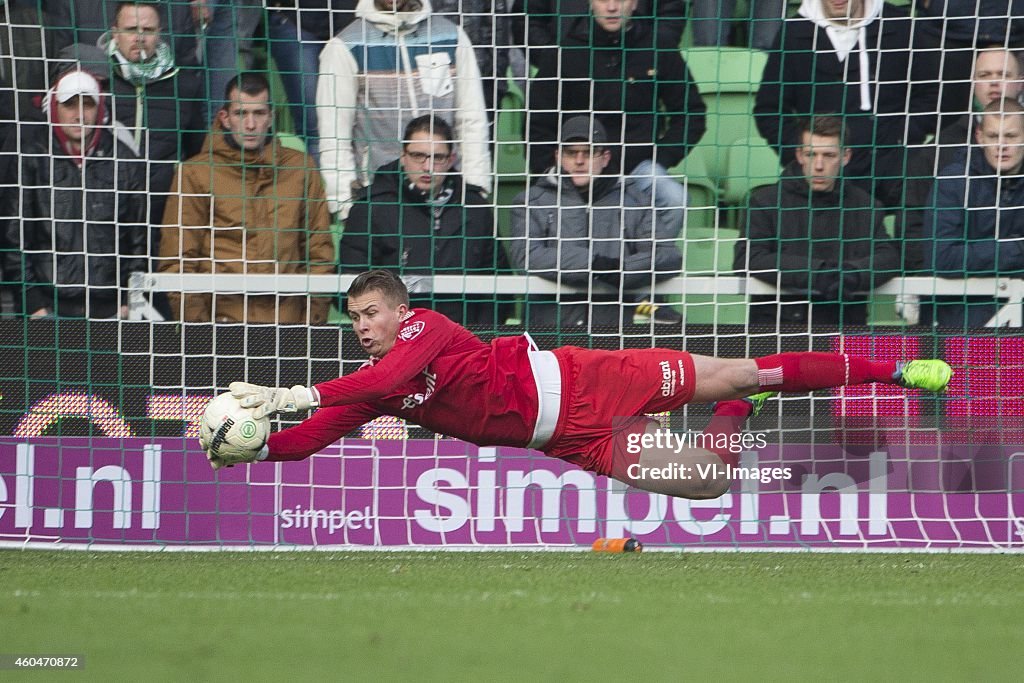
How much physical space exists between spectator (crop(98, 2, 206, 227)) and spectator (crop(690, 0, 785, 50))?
10.6ft

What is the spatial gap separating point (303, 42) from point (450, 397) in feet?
10.3

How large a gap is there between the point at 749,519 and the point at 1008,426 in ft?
5.48

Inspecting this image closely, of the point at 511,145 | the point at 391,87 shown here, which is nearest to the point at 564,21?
the point at 511,145

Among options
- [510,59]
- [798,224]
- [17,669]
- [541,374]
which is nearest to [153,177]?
[510,59]

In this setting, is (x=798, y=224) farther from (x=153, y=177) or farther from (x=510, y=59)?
(x=153, y=177)

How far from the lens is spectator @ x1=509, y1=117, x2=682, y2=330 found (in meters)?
7.89

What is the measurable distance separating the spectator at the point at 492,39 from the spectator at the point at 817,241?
176 cm

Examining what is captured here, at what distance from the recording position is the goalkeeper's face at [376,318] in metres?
5.83

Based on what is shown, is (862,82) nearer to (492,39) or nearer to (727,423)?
(492,39)

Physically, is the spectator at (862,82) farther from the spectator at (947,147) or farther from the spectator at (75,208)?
the spectator at (75,208)

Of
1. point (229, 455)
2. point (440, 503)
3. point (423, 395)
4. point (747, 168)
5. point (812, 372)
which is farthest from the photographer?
point (747, 168)

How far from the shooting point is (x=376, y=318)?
19.1 ft

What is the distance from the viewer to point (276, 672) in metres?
3.80

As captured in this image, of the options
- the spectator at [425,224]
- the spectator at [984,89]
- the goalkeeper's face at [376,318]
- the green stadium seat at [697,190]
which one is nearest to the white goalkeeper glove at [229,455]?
the goalkeeper's face at [376,318]
